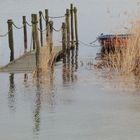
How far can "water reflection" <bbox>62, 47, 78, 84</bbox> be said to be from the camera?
694 inches

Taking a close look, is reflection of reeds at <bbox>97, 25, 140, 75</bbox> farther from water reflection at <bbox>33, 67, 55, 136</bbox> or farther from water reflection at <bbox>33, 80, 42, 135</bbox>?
water reflection at <bbox>33, 80, 42, 135</bbox>

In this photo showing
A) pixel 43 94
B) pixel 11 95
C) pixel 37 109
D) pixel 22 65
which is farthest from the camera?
pixel 22 65

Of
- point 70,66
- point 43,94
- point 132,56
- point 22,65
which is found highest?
point 132,56

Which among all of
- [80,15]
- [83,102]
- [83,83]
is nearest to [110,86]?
[83,83]

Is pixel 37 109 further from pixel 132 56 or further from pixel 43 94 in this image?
pixel 132 56

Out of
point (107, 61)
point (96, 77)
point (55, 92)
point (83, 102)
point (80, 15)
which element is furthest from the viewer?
point (80, 15)

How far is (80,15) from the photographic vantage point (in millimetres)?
49625

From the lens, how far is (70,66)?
2131cm

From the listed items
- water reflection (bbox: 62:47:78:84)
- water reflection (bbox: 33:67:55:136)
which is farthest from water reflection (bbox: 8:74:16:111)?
water reflection (bbox: 62:47:78:84)

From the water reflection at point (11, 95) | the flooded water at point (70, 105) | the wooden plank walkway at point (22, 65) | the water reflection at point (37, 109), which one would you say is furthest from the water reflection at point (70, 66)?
the water reflection at point (37, 109)

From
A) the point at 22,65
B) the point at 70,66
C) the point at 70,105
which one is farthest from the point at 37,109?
the point at 70,66

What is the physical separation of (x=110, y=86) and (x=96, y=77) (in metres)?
2.01

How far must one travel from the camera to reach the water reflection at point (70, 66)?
694 inches

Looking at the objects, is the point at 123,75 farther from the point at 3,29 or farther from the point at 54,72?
the point at 3,29
